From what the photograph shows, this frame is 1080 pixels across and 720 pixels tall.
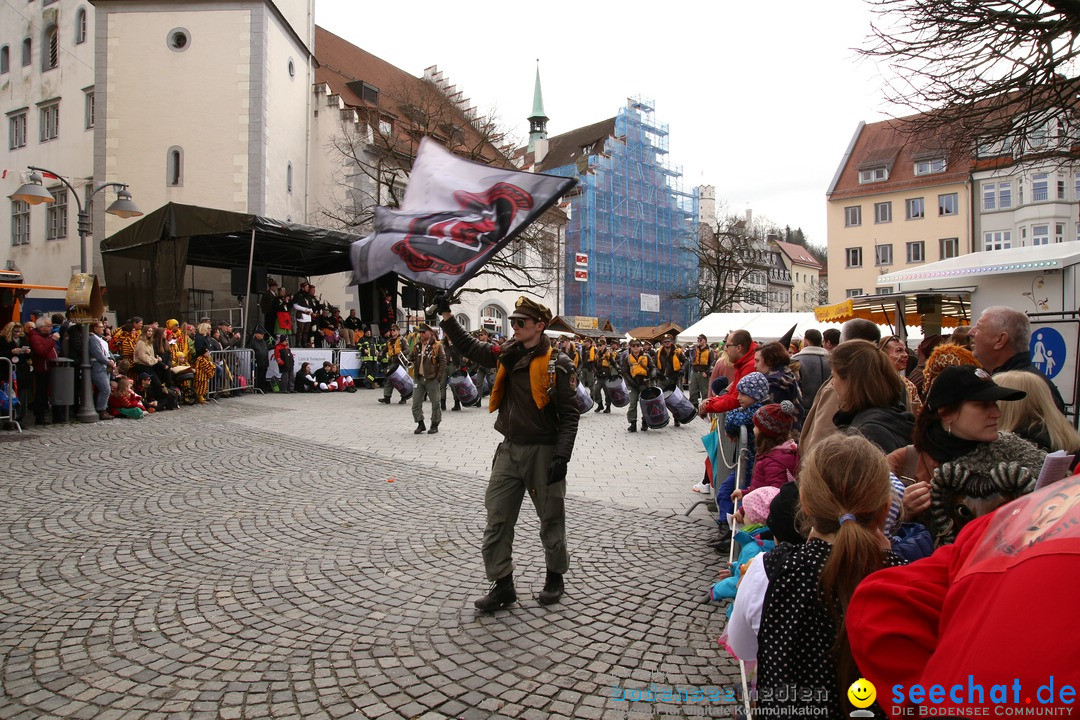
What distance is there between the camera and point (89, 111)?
31.2m

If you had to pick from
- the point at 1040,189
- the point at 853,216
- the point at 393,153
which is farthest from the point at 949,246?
the point at 393,153

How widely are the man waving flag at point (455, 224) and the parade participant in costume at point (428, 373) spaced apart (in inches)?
298

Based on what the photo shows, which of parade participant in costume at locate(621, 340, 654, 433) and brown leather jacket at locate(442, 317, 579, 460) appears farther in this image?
parade participant in costume at locate(621, 340, 654, 433)

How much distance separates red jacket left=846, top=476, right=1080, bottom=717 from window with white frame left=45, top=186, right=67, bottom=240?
38633 mm

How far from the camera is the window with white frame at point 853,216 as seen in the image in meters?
51.8

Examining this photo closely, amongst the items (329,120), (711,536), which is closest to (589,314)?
(329,120)

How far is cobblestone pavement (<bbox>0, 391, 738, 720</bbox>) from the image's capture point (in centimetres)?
317

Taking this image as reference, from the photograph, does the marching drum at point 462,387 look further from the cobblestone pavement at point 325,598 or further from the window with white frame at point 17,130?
the window with white frame at point 17,130

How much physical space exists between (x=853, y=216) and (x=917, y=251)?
537cm

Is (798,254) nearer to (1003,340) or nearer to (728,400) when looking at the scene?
(728,400)

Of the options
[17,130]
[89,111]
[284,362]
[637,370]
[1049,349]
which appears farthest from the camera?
[17,130]

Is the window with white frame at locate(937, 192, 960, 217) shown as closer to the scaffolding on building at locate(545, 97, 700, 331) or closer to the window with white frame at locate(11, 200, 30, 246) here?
the scaffolding on building at locate(545, 97, 700, 331)

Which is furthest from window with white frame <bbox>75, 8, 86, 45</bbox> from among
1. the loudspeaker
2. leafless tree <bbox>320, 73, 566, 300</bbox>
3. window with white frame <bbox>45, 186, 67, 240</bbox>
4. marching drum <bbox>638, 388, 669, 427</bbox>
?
marching drum <bbox>638, 388, 669, 427</bbox>

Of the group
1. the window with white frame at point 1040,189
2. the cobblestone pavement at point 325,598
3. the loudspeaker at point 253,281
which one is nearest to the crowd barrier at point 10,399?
the cobblestone pavement at point 325,598
